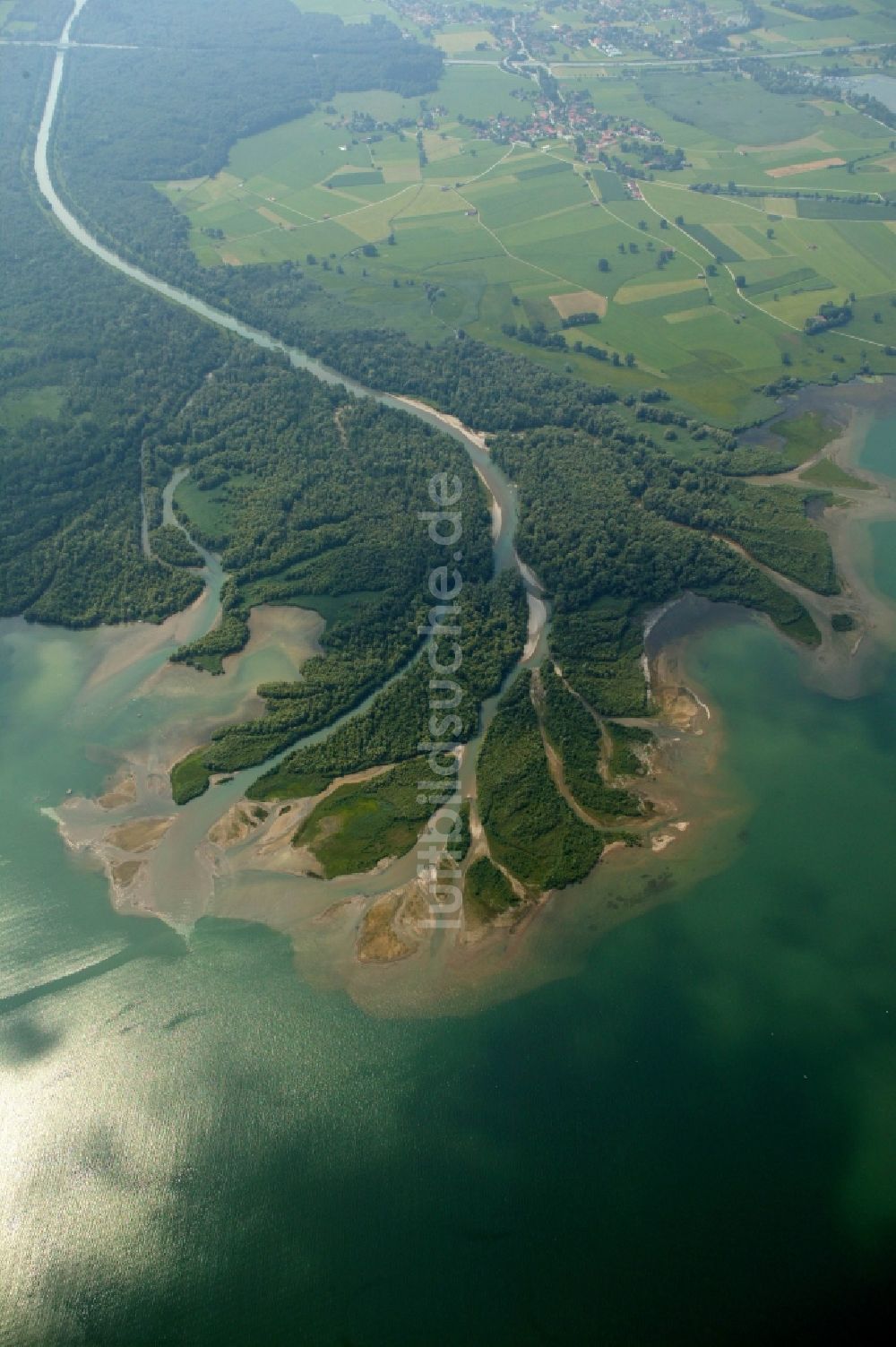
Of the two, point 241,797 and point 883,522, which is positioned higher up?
point 883,522

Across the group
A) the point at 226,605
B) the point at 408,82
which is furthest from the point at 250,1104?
the point at 408,82

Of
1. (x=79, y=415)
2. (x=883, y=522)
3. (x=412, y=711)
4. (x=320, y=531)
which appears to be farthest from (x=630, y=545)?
(x=79, y=415)

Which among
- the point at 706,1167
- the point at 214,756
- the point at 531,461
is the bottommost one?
the point at 706,1167

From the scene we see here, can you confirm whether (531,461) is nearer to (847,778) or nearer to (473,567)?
(473,567)

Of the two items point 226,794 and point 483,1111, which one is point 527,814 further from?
point 226,794

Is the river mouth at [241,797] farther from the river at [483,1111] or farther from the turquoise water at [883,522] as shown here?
the turquoise water at [883,522]

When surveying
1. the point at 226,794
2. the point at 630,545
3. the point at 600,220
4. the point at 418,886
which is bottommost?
the point at 418,886

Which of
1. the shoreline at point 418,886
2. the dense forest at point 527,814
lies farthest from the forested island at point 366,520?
the shoreline at point 418,886
